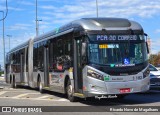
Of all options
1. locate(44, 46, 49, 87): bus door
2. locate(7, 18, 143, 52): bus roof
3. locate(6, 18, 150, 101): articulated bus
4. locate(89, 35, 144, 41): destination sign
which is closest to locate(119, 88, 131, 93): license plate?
locate(6, 18, 150, 101): articulated bus

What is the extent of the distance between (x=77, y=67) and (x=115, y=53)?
179cm

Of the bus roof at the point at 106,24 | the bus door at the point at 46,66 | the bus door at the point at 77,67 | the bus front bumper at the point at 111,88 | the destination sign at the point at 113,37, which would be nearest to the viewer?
the bus front bumper at the point at 111,88

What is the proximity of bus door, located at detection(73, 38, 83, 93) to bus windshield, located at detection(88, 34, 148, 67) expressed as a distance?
0.84m

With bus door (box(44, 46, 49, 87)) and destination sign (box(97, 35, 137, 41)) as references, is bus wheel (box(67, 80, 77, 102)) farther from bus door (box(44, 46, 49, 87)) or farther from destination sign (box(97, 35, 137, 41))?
bus door (box(44, 46, 49, 87))

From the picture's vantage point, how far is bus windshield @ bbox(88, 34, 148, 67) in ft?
Result: 49.5

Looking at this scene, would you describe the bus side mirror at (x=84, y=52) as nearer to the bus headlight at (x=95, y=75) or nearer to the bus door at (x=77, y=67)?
the bus headlight at (x=95, y=75)

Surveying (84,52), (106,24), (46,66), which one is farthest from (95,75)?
(46,66)

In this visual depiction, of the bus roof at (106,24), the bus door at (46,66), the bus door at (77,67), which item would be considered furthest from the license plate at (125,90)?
the bus door at (46,66)

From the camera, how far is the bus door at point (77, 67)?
1587cm

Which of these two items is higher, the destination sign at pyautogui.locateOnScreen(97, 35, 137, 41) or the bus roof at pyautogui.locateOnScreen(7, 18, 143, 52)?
the bus roof at pyautogui.locateOnScreen(7, 18, 143, 52)

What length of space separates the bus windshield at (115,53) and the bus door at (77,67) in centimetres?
84

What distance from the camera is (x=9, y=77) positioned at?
115ft

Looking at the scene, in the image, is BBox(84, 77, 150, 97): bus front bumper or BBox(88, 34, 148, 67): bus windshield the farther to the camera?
BBox(88, 34, 148, 67): bus windshield

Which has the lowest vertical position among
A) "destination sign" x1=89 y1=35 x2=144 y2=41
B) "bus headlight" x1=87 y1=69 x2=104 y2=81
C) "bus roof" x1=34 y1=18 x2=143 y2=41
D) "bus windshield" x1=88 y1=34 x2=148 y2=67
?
"bus headlight" x1=87 y1=69 x2=104 y2=81
